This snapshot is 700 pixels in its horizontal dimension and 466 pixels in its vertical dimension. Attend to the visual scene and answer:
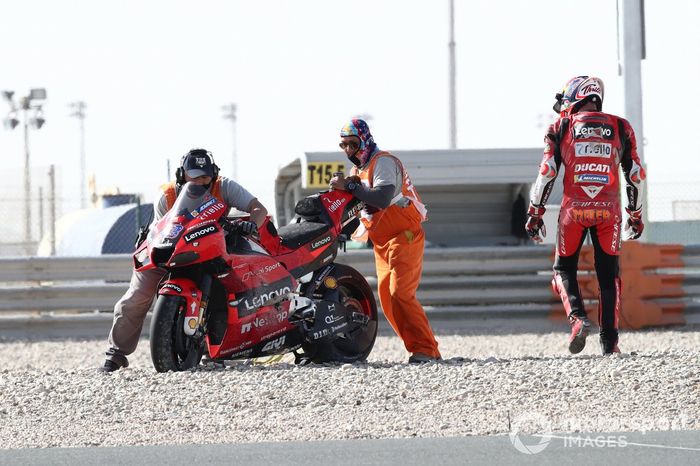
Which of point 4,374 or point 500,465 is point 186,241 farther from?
point 500,465

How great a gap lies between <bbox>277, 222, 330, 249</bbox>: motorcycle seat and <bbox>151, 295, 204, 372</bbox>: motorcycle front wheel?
112cm

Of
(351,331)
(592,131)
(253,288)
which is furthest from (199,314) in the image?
(592,131)

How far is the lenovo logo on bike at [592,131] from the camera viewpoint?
29.6ft

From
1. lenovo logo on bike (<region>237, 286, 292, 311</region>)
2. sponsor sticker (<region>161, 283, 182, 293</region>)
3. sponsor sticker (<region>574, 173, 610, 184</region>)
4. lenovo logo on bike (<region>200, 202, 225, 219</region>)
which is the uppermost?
sponsor sticker (<region>574, 173, 610, 184</region>)

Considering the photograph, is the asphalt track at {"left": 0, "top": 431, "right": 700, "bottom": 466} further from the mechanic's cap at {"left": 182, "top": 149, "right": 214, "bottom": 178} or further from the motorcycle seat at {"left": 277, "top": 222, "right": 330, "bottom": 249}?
the motorcycle seat at {"left": 277, "top": 222, "right": 330, "bottom": 249}

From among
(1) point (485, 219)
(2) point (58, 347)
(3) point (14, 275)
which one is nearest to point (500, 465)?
(2) point (58, 347)

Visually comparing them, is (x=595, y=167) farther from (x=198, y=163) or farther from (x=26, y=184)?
(x=26, y=184)

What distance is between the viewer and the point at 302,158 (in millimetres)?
17094

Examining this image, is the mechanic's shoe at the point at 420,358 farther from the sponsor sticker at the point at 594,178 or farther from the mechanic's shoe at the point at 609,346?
the sponsor sticker at the point at 594,178

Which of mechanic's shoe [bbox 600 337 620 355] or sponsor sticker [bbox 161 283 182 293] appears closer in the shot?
sponsor sticker [bbox 161 283 182 293]

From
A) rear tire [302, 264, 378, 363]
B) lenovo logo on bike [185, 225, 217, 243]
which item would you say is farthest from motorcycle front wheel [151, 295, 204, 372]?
rear tire [302, 264, 378, 363]

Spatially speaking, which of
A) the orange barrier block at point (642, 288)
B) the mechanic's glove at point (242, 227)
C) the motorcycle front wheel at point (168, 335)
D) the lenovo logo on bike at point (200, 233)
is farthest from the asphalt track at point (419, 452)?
the orange barrier block at point (642, 288)

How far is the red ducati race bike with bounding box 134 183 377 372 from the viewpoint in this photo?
27.3 feet

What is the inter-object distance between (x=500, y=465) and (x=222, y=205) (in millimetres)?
3561
